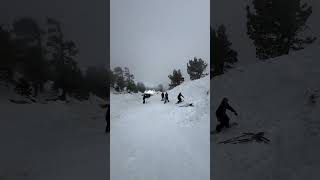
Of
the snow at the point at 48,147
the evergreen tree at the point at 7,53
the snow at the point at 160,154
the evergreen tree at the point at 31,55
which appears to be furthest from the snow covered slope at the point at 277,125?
the evergreen tree at the point at 7,53

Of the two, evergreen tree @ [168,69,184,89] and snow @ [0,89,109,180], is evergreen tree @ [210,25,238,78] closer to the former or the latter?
→ snow @ [0,89,109,180]

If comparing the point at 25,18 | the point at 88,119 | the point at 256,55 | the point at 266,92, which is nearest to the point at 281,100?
the point at 266,92

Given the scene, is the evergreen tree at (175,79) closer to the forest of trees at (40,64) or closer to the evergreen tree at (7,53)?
the forest of trees at (40,64)

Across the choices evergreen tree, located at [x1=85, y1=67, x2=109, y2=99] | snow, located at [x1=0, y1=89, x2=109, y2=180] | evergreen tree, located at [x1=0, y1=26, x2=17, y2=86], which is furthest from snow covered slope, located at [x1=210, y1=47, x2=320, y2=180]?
evergreen tree, located at [x1=0, y1=26, x2=17, y2=86]

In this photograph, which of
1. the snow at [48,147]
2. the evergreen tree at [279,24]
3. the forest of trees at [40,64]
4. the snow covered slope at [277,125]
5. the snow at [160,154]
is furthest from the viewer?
the forest of trees at [40,64]

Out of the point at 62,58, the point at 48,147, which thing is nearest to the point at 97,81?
the point at 62,58

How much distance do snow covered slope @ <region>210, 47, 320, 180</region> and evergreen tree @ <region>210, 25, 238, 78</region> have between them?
13490 mm

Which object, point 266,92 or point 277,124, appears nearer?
point 277,124

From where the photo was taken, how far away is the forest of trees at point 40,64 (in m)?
29.5

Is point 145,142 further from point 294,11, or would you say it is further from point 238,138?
point 294,11

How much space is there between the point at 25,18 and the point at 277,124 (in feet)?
108

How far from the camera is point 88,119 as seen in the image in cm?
2161

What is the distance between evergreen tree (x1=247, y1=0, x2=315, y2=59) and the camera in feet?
85.3

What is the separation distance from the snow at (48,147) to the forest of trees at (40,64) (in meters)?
6.28
